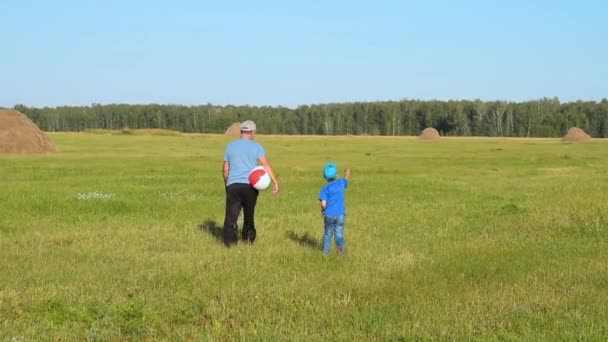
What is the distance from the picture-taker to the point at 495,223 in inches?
627

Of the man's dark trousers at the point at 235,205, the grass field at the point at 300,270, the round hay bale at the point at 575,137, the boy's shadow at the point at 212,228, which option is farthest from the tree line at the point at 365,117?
the man's dark trousers at the point at 235,205

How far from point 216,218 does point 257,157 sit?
4.77m

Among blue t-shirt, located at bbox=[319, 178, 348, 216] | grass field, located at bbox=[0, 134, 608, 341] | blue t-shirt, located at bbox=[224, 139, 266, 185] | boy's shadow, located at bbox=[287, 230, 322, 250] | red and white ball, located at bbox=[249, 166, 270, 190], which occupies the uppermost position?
blue t-shirt, located at bbox=[224, 139, 266, 185]

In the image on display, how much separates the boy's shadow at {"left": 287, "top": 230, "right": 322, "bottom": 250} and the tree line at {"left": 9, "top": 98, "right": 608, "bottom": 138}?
14370cm

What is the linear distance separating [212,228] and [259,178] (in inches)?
131

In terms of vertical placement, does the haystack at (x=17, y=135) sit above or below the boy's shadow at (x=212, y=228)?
above

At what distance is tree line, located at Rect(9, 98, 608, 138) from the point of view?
16188cm

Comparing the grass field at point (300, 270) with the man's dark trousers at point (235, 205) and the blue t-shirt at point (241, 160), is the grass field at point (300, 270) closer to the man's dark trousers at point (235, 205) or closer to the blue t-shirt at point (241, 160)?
the man's dark trousers at point (235, 205)

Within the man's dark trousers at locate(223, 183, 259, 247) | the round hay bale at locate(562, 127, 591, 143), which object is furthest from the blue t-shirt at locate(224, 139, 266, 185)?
the round hay bale at locate(562, 127, 591, 143)

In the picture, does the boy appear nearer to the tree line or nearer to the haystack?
the haystack

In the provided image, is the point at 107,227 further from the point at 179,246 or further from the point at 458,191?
the point at 458,191

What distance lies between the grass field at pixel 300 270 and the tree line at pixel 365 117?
14041cm

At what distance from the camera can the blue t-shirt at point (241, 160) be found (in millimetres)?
12586

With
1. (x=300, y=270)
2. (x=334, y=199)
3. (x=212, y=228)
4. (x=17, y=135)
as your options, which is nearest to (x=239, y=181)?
(x=334, y=199)
